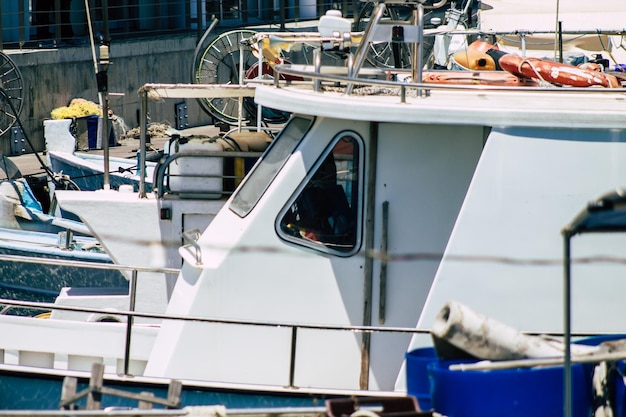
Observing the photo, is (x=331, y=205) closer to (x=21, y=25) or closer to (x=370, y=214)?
(x=370, y=214)

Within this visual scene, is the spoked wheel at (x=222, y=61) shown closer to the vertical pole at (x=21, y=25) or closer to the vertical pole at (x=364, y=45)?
the vertical pole at (x=21, y=25)

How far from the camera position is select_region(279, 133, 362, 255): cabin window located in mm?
6297

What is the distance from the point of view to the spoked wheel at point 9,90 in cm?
1833

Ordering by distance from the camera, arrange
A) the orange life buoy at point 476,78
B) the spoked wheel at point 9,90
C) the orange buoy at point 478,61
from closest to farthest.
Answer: the orange life buoy at point 476,78 → the orange buoy at point 478,61 → the spoked wheel at point 9,90

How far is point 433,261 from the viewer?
627 cm

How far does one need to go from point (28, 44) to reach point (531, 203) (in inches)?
686

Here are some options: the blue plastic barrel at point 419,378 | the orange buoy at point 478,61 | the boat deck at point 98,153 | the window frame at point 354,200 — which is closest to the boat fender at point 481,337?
the blue plastic barrel at point 419,378

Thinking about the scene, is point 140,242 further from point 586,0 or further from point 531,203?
point 586,0

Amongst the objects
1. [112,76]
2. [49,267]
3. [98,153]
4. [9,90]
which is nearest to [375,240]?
[49,267]

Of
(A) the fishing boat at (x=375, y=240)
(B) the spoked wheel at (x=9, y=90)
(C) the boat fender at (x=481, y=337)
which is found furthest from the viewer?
(B) the spoked wheel at (x=9, y=90)

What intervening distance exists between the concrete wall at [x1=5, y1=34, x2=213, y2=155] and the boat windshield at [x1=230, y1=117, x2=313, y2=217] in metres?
13.7

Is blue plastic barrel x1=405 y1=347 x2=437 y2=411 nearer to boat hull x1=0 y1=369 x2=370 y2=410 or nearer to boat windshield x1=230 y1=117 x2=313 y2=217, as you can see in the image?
boat hull x1=0 y1=369 x2=370 y2=410

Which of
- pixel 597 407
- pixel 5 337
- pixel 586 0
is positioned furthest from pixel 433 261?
pixel 586 0

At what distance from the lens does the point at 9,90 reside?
18.8 meters
